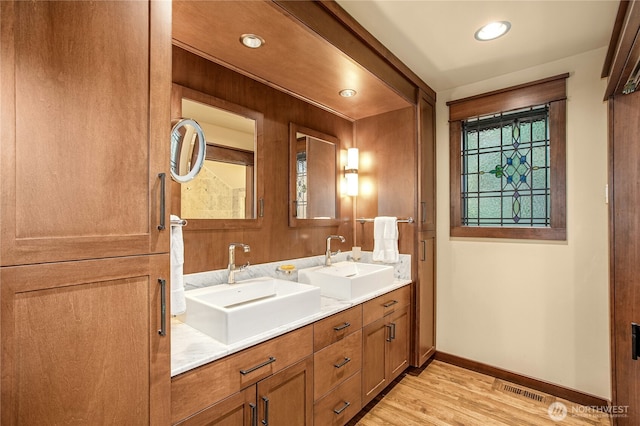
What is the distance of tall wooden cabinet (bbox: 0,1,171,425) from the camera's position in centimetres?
77

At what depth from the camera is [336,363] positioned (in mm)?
1799

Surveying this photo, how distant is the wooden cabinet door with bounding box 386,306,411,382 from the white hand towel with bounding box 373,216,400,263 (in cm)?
42

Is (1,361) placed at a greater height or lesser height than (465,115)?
lesser

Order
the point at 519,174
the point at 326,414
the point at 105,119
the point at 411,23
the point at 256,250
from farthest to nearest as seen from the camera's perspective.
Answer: the point at 519,174
the point at 256,250
the point at 411,23
the point at 326,414
the point at 105,119

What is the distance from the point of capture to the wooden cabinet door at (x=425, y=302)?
2607 millimetres

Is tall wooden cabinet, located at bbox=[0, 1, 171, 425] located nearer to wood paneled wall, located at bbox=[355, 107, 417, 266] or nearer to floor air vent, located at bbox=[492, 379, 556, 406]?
wood paneled wall, located at bbox=[355, 107, 417, 266]

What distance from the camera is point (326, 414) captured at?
1736 millimetres

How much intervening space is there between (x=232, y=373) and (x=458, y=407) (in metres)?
1.77

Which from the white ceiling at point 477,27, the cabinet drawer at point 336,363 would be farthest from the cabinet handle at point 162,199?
the white ceiling at point 477,27

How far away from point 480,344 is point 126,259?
2773 mm

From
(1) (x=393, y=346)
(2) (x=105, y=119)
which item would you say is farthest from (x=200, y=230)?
(1) (x=393, y=346)

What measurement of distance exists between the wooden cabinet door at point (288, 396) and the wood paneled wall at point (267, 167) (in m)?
0.72

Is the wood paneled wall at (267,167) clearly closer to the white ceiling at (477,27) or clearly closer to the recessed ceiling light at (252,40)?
the recessed ceiling light at (252,40)

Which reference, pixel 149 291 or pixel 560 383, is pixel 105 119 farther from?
pixel 560 383
